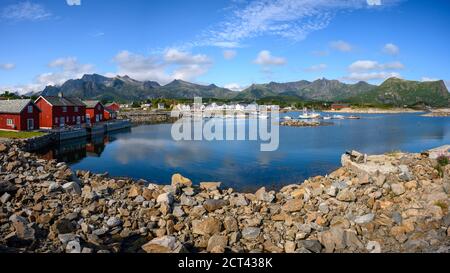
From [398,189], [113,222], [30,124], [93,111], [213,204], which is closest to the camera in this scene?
[113,222]

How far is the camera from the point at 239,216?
46.4 feet

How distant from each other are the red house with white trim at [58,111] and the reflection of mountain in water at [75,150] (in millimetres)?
5674

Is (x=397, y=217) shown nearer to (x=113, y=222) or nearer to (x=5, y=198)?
(x=113, y=222)

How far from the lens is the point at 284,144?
46688mm

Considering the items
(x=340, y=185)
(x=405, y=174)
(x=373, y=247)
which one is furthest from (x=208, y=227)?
(x=405, y=174)

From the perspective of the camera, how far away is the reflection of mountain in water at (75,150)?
116 ft

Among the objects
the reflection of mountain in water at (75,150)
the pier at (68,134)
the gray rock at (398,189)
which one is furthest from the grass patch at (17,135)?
the gray rock at (398,189)

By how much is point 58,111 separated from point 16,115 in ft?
31.6

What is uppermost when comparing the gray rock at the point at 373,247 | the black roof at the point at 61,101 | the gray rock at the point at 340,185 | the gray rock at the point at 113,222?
the black roof at the point at 61,101

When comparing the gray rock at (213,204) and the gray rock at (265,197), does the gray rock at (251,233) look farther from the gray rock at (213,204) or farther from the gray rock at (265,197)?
the gray rock at (265,197)

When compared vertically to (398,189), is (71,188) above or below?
below

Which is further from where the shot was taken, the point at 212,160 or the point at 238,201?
the point at 212,160
